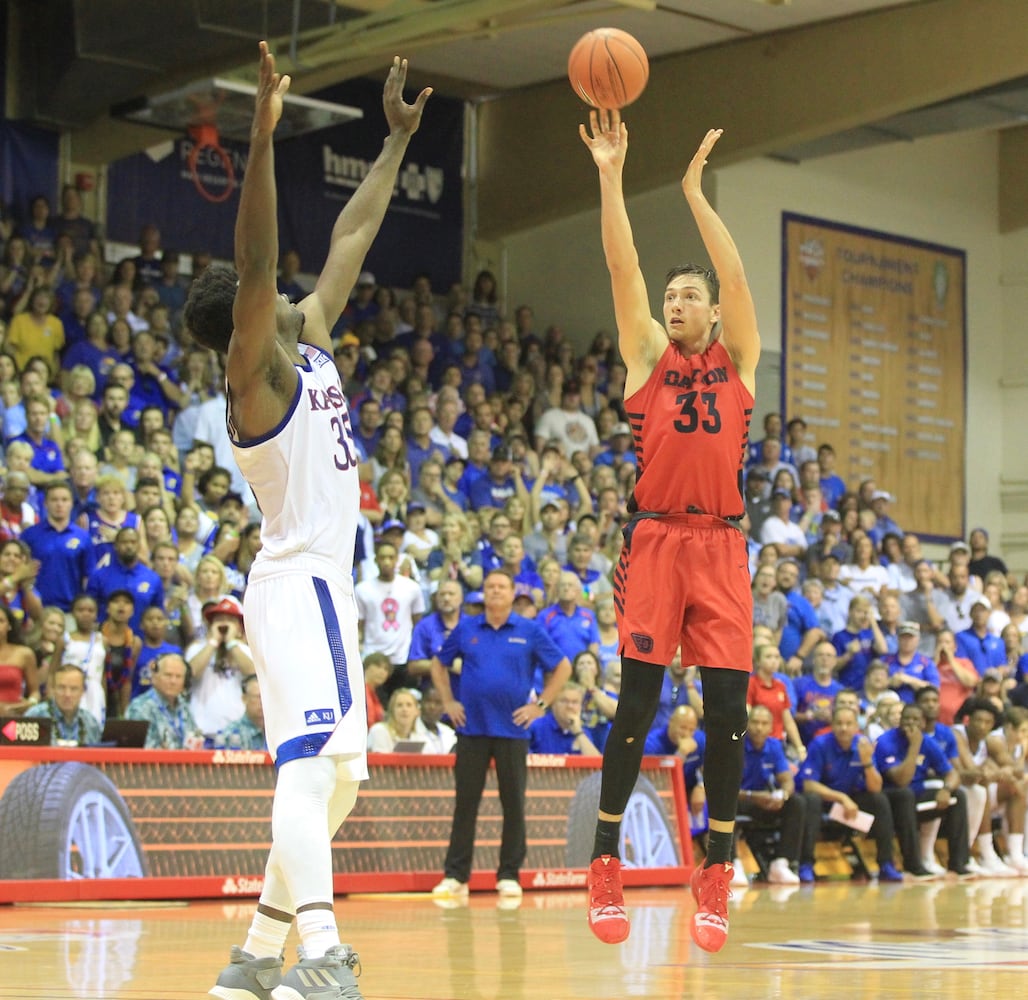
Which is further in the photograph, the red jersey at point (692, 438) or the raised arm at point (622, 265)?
the raised arm at point (622, 265)

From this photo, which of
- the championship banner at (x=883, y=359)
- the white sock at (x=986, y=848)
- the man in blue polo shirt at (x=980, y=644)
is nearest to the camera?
the white sock at (x=986, y=848)

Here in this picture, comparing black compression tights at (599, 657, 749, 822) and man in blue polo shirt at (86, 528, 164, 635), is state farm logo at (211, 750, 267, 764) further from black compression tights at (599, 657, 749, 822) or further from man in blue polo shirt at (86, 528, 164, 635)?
black compression tights at (599, 657, 749, 822)

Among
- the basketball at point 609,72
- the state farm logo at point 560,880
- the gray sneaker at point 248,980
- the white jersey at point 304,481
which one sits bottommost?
the state farm logo at point 560,880

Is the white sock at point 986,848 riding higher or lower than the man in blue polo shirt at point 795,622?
lower

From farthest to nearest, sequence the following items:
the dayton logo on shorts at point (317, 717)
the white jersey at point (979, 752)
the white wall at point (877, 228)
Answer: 1. the white wall at point (877, 228)
2. the white jersey at point (979, 752)
3. the dayton logo on shorts at point (317, 717)

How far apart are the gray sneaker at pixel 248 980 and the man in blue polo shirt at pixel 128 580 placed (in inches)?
333

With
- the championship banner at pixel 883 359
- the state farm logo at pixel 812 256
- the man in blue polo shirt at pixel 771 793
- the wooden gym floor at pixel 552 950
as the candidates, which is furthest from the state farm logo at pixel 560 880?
the state farm logo at pixel 812 256

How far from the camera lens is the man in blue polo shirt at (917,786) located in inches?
645

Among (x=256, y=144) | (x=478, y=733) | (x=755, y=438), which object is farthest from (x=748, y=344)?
(x=755, y=438)

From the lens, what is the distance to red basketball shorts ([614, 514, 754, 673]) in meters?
7.07

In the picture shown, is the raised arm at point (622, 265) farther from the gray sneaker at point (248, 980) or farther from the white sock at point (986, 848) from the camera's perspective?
the white sock at point (986, 848)

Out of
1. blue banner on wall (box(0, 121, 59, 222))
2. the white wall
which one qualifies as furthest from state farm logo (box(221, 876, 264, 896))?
the white wall

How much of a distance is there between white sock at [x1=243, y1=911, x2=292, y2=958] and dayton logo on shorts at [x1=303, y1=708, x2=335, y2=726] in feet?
2.18

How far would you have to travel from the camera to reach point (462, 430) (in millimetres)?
19609
